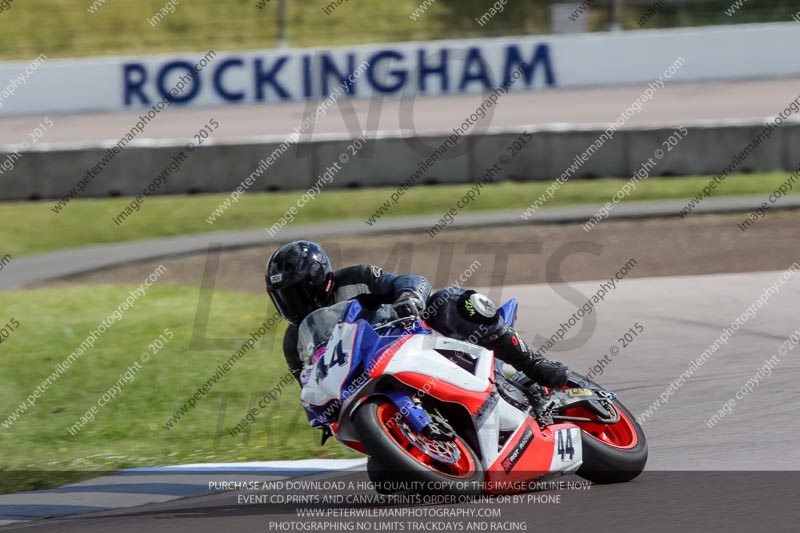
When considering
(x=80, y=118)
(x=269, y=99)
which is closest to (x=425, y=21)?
(x=269, y=99)

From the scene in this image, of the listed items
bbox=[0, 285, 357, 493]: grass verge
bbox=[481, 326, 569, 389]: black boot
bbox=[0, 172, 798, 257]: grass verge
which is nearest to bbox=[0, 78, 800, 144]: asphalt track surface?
bbox=[0, 172, 798, 257]: grass verge

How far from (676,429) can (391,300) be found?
98.0 inches

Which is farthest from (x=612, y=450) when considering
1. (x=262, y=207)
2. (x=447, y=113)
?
(x=447, y=113)

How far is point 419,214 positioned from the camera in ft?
62.1

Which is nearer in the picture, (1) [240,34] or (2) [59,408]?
(2) [59,408]

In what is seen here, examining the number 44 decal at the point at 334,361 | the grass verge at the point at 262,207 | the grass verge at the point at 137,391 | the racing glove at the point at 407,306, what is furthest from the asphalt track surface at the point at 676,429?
the grass verge at the point at 262,207

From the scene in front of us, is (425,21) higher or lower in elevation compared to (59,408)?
lower

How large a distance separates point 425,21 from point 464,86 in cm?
270

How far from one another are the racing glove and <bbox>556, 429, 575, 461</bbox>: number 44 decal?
985 mm

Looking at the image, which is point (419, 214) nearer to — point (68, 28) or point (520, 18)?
point (520, 18)

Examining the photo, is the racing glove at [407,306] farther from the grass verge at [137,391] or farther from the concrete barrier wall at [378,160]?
the concrete barrier wall at [378,160]

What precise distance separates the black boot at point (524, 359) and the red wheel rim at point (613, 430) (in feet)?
0.86

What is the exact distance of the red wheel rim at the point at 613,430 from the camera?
6.56 m

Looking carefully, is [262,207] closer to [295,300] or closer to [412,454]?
[295,300]
